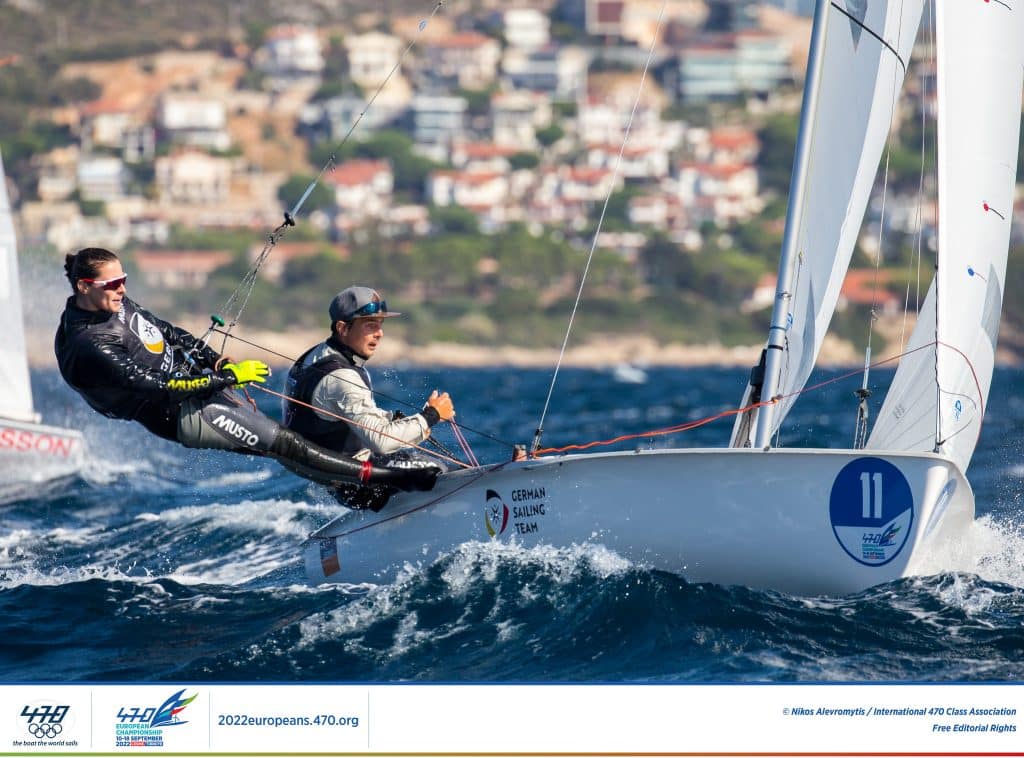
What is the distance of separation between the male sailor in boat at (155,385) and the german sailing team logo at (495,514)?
1.03 ft

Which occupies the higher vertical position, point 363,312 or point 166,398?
point 363,312

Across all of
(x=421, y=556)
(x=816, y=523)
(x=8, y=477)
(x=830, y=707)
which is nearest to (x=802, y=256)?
(x=816, y=523)

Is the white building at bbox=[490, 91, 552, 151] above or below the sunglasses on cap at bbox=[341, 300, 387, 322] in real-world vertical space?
above

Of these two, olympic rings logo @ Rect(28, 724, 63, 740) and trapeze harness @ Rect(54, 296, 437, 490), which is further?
trapeze harness @ Rect(54, 296, 437, 490)

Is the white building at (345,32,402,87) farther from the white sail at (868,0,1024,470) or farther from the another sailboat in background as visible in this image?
the white sail at (868,0,1024,470)

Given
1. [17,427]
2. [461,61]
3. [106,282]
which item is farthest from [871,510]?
[461,61]

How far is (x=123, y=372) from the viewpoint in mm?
5988

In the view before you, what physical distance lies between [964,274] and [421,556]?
2702 mm

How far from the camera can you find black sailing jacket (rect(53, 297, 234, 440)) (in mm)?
5984

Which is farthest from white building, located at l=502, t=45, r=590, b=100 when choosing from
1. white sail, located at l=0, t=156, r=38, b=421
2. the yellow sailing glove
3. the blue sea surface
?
the yellow sailing glove

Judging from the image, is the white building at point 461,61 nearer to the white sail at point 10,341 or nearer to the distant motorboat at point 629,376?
the distant motorboat at point 629,376

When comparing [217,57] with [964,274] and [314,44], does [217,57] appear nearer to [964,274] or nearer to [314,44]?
[314,44]

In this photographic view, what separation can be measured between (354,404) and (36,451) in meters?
6.41

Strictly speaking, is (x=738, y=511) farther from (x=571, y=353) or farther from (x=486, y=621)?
(x=571, y=353)
